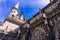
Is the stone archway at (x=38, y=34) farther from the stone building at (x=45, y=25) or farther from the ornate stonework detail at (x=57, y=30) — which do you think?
the ornate stonework detail at (x=57, y=30)

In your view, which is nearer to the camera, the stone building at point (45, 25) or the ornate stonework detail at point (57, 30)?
the ornate stonework detail at point (57, 30)

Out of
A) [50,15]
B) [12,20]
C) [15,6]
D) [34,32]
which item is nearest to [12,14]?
[15,6]

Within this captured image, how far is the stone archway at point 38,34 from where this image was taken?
13954mm

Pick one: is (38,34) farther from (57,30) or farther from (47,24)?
(57,30)

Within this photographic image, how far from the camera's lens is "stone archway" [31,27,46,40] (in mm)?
13954

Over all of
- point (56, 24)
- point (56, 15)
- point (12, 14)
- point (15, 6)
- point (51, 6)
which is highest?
point (15, 6)

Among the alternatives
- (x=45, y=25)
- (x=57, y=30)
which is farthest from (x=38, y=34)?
(x=57, y=30)

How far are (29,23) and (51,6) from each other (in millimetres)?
4576

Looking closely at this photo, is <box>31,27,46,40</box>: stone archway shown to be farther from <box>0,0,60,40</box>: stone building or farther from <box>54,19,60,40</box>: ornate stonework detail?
<box>54,19,60,40</box>: ornate stonework detail

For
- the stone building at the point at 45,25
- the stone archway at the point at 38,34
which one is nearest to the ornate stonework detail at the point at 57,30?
the stone building at the point at 45,25

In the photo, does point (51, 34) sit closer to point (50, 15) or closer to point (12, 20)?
point (50, 15)

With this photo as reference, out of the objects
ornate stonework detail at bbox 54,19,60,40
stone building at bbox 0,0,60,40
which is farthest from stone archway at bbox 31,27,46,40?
ornate stonework detail at bbox 54,19,60,40

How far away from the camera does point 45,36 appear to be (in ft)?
44.3

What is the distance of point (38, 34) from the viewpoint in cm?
1473
